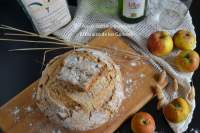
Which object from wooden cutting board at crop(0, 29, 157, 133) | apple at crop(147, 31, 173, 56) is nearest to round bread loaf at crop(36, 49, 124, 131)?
wooden cutting board at crop(0, 29, 157, 133)

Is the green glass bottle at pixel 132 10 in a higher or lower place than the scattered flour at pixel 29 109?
→ higher

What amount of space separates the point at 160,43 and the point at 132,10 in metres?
0.14

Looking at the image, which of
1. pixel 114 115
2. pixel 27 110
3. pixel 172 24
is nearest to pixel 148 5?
pixel 172 24

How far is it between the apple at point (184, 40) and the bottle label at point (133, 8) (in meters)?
0.14

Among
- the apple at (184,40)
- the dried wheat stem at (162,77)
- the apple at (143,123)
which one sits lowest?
the apple at (143,123)

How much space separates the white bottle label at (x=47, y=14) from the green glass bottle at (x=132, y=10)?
180 mm

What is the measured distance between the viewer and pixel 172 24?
3.68 feet

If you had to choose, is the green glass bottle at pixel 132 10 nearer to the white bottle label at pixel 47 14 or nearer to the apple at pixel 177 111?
the white bottle label at pixel 47 14

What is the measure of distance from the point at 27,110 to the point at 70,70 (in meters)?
0.20

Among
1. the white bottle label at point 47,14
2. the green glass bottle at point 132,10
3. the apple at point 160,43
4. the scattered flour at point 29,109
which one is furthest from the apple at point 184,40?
the scattered flour at point 29,109

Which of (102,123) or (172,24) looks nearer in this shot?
(102,123)

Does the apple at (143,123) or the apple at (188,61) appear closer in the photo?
the apple at (143,123)

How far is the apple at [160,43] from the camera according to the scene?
3.34 feet

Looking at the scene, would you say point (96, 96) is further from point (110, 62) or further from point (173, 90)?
point (173, 90)
